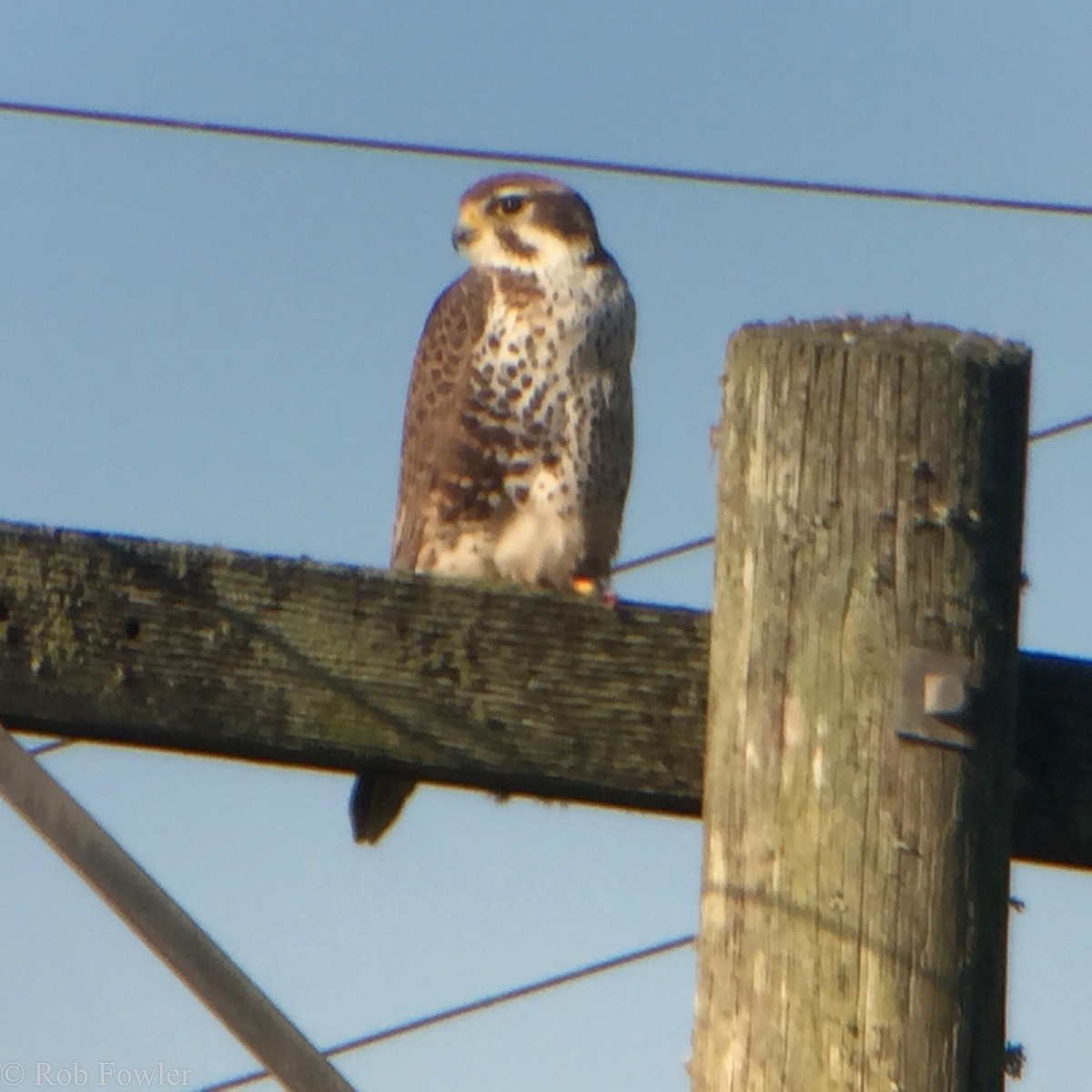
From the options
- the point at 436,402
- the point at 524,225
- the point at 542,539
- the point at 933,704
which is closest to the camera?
the point at 933,704

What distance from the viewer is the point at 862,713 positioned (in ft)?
6.48

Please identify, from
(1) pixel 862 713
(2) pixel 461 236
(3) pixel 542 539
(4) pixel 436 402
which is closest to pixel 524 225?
(2) pixel 461 236

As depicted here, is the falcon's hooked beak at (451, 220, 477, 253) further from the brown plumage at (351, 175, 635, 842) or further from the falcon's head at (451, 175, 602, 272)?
→ the brown plumage at (351, 175, 635, 842)

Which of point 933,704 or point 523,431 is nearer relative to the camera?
point 933,704

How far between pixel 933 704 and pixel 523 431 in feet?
8.65

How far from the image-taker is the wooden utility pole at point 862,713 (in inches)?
75.3

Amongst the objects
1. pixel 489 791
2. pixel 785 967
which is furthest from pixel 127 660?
pixel 785 967

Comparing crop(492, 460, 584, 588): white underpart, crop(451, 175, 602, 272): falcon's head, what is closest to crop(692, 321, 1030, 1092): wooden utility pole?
crop(492, 460, 584, 588): white underpart

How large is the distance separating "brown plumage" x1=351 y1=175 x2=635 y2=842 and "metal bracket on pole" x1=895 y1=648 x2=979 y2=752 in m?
2.54

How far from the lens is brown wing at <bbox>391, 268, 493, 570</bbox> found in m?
4.66

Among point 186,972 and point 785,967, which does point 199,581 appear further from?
point 785,967

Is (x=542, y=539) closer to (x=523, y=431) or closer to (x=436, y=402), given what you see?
(x=523, y=431)

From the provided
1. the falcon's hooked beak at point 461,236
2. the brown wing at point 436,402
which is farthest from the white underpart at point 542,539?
the falcon's hooked beak at point 461,236

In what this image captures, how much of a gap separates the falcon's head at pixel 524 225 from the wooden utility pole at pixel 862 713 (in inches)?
120
